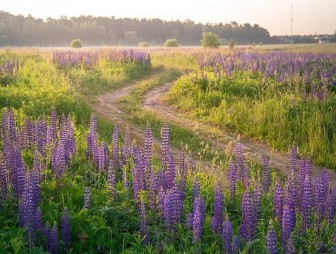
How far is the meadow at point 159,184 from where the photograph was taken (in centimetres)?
509

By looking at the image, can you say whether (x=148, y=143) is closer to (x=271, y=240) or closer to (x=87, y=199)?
(x=87, y=199)

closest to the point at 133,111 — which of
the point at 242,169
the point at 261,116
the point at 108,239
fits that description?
the point at 261,116

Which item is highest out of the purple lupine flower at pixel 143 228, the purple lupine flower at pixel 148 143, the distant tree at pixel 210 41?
the distant tree at pixel 210 41

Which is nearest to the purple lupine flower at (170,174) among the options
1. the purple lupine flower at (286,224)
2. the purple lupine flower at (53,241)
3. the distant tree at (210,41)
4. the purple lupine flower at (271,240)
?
the purple lupine flower at (286,224)

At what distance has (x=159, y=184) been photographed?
19.7 ft

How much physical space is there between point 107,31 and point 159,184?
108 m

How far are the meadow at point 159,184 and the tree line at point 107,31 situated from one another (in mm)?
75108

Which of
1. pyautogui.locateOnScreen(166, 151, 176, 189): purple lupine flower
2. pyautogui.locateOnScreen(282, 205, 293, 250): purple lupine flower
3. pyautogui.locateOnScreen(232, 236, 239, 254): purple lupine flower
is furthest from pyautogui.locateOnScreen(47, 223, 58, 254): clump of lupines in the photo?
pyautogui.locateOnScreen(282, 205, 293, 250): purple lupine flower

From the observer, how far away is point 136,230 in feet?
18.5

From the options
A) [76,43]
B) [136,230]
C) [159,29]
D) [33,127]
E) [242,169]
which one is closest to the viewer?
[136,230]

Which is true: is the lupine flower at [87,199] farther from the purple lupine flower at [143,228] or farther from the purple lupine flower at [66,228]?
the purple lupine flower at [143,228]

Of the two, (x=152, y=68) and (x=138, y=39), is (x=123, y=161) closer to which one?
(x=152, y=68)

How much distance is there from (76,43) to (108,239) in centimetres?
5605

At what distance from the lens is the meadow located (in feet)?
16.7
